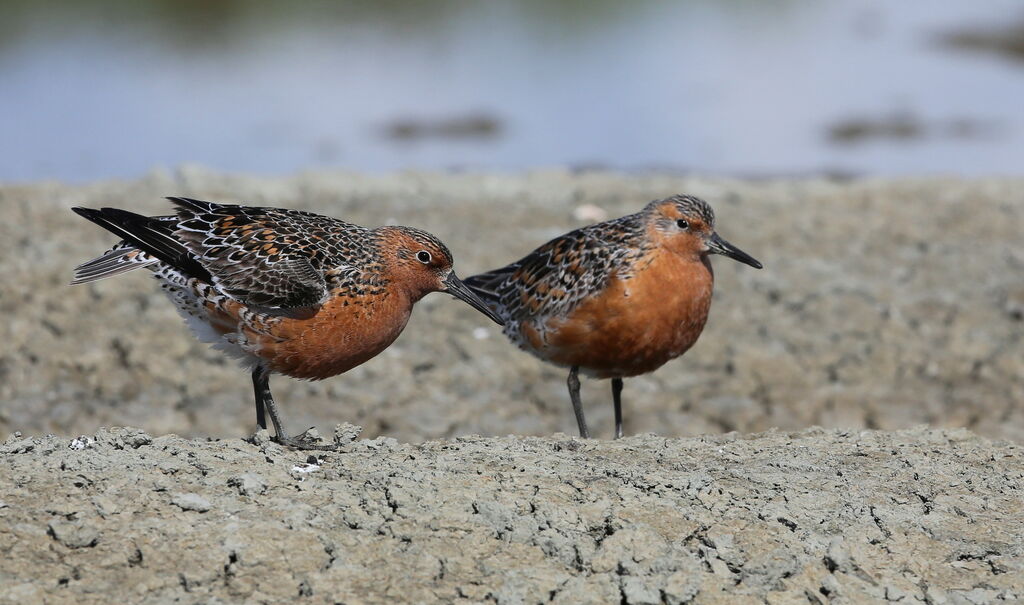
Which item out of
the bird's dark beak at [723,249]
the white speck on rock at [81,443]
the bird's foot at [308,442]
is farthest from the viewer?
the bird's dark beak at [723,249]

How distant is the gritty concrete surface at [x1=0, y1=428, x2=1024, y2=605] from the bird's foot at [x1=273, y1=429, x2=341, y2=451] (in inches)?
5.2

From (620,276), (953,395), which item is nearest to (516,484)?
(620,276)

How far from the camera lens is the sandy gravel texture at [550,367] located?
10.0 m

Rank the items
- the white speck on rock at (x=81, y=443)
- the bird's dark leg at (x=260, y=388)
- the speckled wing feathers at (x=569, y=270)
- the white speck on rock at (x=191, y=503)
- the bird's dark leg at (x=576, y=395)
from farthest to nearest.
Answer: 1. the bird's dark leg at (x=576, y=395)
2. the speckled wing feathers at (x=569, y=270)
3. the bird's dark leg at (x=260, y=388)
4. the white speck on rock at (x=81, y=443)
5. the white speck on rock at (x=191, y=503)

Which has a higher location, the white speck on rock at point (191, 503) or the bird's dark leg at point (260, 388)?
the white speck on rock at point (191, 503)

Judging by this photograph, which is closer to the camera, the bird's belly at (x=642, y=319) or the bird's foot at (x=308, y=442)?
the bird's foot at (x=308, y=442)

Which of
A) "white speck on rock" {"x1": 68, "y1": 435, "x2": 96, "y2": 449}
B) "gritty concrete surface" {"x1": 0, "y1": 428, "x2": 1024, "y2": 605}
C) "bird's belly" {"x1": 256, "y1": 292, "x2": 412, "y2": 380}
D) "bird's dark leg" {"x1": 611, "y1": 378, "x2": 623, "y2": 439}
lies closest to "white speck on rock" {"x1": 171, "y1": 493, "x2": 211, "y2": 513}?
"gritty concrete surface" {"x1": 0, "y1": 428, "x2": 1024, "y2": 605}

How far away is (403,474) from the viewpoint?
6082 mm

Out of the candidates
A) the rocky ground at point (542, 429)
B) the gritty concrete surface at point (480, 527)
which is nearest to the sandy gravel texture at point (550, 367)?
the rocky ground at point (542, 429)

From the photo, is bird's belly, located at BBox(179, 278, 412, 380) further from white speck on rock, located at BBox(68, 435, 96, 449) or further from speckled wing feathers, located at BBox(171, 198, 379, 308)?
white speck on rock, located at BBox(68, 435, 96, 449)

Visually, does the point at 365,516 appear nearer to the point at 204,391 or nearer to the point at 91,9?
the point at 204,391

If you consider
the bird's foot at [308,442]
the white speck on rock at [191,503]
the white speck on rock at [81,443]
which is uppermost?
the white speck on rock at [191,503]

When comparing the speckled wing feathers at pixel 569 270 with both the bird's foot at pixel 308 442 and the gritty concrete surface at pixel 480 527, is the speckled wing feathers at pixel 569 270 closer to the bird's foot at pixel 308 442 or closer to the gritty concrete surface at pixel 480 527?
the gritty concrete surface at pixel 480 527

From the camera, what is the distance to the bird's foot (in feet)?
21.9
